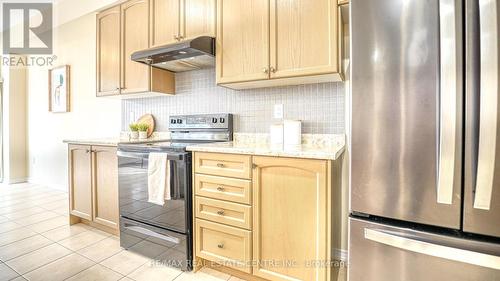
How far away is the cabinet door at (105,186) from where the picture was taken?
7.07ft

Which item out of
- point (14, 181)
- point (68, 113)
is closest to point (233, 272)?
point (68, 113)

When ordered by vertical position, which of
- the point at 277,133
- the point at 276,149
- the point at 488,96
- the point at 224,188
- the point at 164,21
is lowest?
the point at 224,188

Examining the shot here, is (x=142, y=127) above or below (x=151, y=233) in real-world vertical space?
above

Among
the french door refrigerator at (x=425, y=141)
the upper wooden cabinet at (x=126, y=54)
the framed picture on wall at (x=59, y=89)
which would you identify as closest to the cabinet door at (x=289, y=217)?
the french door refrigerator at (x=425, y=141)

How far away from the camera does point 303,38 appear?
61.9 inches

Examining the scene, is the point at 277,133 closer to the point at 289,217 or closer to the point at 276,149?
the point at 276,149

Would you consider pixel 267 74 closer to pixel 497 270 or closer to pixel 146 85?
pixel 146 85

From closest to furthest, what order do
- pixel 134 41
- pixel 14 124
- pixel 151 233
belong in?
pixel 151 233
pixel 134 41
pixel 14 124

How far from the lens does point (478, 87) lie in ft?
2.80

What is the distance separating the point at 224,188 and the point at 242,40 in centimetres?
108

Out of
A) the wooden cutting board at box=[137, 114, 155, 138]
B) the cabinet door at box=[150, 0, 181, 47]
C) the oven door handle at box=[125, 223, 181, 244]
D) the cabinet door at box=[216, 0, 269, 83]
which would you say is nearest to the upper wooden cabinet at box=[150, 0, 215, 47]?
Answer: the cabinet door at box=[150, 0, 181, 47]

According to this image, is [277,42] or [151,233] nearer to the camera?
[277,42]

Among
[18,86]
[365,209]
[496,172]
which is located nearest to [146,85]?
[365,209]

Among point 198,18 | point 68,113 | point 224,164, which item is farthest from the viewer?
Answer: point 68,113
